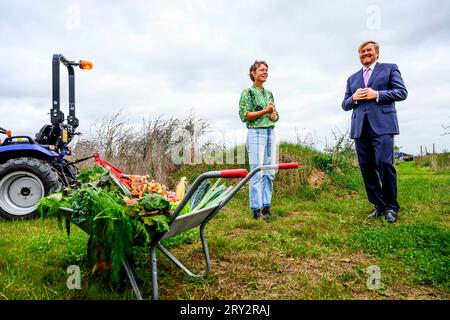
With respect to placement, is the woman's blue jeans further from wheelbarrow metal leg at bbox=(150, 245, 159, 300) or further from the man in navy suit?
wheelbarrow metal leg at bbox=(150, 245, 159, 300)

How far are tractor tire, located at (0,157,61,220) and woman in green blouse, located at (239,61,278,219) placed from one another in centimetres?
234

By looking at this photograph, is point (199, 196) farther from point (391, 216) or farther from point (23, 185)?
point (23, 185)

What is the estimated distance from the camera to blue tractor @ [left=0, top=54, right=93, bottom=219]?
13.6ft

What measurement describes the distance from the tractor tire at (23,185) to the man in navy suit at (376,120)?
3.62 m

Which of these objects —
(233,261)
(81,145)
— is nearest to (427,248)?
(233,261)

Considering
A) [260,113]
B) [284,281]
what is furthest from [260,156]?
[284,281]

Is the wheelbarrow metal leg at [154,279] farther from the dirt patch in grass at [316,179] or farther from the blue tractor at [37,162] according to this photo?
the dirt patch in grass at [316,179]

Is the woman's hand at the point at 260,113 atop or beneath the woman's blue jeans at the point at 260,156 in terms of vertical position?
atop

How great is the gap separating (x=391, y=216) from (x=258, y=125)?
72.0 inches

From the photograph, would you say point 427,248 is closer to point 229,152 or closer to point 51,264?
point 51,264

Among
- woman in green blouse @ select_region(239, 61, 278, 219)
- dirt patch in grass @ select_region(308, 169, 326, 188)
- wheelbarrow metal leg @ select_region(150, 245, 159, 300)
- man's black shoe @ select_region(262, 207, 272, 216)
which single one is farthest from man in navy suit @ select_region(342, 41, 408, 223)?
wheelbarrow metal leg @ select_region(150, 245, 159, 300)

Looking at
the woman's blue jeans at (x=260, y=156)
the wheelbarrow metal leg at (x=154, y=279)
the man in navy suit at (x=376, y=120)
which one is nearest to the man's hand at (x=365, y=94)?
the man in navy suit at (x=376, y=120)

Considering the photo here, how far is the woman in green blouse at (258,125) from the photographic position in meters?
4.17

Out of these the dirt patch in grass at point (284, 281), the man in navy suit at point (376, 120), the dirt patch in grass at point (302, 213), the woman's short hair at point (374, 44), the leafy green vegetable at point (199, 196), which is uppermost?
the woman's short hair at point (374, 44)
